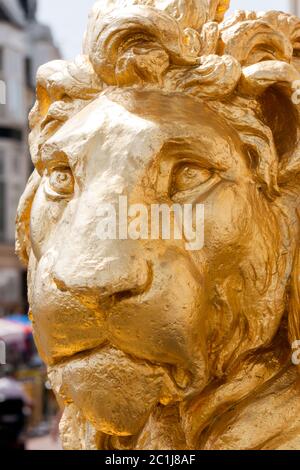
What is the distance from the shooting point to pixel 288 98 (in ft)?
2.55

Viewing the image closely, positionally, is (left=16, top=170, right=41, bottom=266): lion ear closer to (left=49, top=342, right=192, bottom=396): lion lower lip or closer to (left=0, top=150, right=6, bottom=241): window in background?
(left=49, top=342, right=192, bottom=396): lion lower lip

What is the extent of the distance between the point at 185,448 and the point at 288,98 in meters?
0.36

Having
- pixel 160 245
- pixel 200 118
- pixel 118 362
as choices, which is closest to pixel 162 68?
pixel 200 118

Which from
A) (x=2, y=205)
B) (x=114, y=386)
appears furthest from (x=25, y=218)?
(x=2, y=205)

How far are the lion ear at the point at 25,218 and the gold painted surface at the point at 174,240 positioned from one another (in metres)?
0.05

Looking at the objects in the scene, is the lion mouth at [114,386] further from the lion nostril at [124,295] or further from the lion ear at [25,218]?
the lion ear at [25,218]

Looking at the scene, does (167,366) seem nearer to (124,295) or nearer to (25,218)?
(124,295)

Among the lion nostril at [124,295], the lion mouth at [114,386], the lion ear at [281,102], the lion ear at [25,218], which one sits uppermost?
the lion ear at [281,102]

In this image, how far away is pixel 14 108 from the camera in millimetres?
3441

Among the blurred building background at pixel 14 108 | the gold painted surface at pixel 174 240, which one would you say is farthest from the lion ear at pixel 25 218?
the blurred building background at pixel 14 108

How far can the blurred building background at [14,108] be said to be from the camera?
111 inches

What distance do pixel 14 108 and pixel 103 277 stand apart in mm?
2860

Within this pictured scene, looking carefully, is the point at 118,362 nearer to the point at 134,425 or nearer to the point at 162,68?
the point at 134,425

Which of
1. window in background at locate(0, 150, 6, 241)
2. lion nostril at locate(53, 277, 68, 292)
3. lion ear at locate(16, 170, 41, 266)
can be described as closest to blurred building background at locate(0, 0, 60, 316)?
window in background at locate(0, 150, 6, 241)
